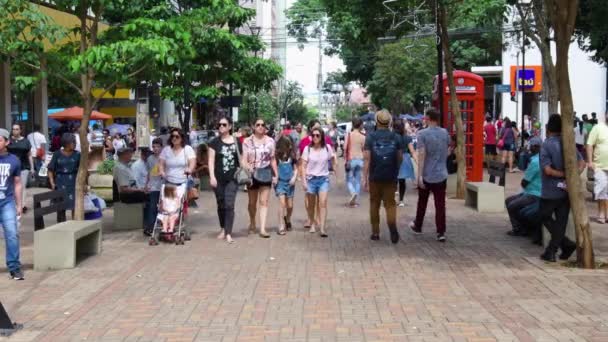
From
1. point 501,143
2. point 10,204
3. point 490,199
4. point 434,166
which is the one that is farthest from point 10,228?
point 501,143

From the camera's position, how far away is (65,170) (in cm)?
1236

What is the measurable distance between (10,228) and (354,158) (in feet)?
28.9

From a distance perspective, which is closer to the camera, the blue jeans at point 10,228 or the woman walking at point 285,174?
the blue jeans at point 10,228

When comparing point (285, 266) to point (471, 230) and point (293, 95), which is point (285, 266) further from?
point (293, 95)

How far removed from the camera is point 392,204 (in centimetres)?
1156

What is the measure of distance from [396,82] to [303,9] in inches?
271

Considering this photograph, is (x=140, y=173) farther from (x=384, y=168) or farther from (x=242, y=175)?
(x=384, y=168)

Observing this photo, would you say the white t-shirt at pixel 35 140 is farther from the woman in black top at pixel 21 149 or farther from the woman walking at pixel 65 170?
the woman walking at pixel 65 170

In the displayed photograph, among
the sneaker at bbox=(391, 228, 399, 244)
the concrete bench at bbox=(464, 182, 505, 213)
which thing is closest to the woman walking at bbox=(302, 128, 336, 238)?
the sneaker at bbox=(391, 228, 399, 244)

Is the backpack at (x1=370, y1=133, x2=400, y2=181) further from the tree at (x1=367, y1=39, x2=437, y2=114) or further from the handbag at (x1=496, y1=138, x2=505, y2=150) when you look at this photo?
the tree at (x1=367, y1=39, x2=437, y2=114)

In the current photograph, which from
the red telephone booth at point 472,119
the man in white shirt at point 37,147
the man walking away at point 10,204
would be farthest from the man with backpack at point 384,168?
the man in white shirt at point 37,147

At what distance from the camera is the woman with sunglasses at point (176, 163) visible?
12.2 meters


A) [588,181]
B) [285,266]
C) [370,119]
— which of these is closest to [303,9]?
[370,119]

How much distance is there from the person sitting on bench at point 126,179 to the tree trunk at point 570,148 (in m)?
6.54
